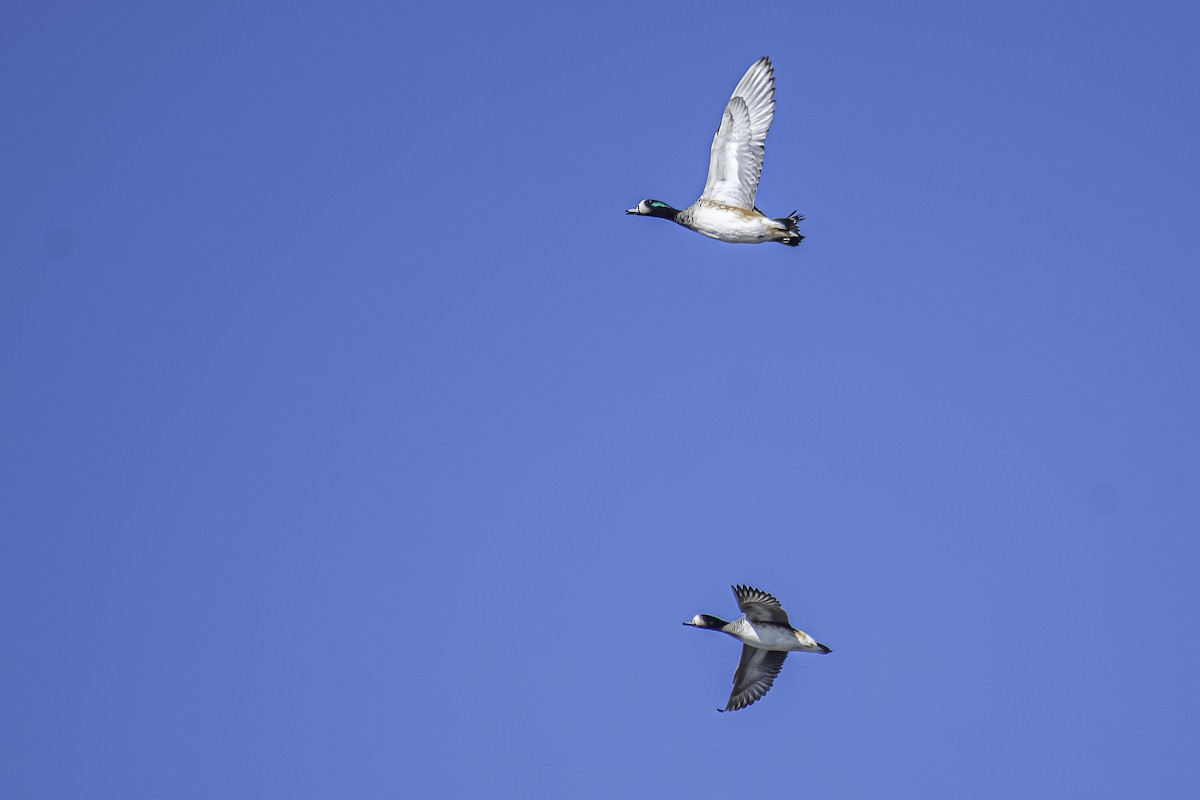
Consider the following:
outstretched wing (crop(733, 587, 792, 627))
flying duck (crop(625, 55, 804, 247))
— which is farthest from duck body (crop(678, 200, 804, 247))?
outstretched wing (crop(733, 587, 792, 627))

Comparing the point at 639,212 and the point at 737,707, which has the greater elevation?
the point at 639,212

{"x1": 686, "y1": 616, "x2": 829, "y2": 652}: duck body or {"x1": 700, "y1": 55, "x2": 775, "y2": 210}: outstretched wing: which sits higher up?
{"x1": 700, "y1": 55, "x2": 775, "y2": 210}: outstretched wing

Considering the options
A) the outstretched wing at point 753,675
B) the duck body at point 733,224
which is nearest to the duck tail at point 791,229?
the duck body at point 733,224

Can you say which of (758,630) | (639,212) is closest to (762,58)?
(639,212)

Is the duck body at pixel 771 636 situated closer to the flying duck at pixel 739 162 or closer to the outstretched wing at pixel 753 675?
the outstretched wing at pixel 753 675

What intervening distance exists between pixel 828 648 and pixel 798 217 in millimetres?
8581

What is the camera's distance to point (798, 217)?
113ft

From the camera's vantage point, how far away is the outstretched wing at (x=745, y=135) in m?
35.2

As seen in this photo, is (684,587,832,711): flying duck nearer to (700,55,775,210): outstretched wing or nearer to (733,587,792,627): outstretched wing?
(733,587,792,627): outstretched wing

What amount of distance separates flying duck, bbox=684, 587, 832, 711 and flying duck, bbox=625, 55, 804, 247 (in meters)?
6.97

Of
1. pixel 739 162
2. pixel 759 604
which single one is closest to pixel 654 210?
pixel 739 162

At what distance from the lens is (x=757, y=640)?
3709cm

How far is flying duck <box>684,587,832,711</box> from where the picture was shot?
35.5 m

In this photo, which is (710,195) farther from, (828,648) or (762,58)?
(828,648)
